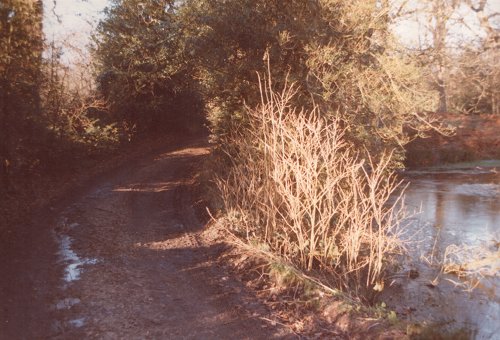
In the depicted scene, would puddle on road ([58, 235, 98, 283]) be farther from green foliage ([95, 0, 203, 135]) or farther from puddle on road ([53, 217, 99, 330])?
green foliage ([95, 0, 203, 135])

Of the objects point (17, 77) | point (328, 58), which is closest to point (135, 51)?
point (17, 77)

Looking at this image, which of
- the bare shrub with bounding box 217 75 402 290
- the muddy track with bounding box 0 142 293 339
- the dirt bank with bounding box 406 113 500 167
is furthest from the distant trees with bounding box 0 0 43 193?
the dirt bank with bounding box 406 113 500 167

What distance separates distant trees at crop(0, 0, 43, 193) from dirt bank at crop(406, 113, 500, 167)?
62.8 feet

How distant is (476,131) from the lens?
2875 centimetres

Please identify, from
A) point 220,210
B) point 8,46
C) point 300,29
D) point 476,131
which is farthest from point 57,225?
point 476,131

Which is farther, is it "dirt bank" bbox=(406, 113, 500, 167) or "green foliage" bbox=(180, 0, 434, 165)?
"dirt bank" bbox=(406, 113, 500, 167)

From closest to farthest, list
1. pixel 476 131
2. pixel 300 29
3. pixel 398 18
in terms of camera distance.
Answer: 1. pixel 300 29
2. pixel 398 18
3. pixel 476 131

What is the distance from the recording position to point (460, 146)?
2683 cm

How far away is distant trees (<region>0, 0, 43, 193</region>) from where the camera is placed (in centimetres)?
1156

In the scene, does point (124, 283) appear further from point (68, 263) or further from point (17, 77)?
point (17, 77)

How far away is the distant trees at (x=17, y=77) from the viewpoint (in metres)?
11.6

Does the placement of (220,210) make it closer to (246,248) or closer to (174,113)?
(246,248)

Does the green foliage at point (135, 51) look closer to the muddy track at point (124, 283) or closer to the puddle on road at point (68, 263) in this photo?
the muddy track at point (124, 283)

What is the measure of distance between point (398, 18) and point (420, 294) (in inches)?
349
